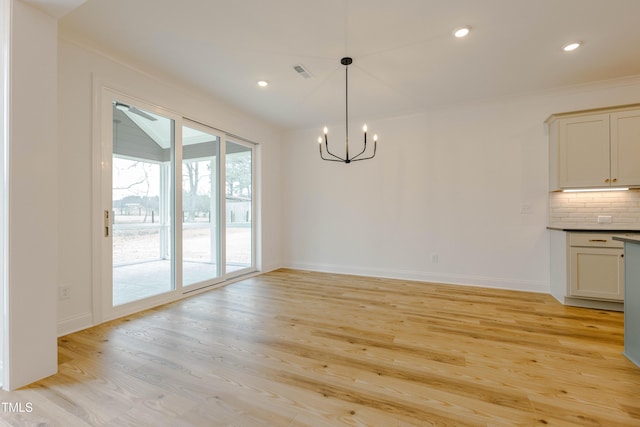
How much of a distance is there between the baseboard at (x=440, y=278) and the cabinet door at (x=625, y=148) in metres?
1.56

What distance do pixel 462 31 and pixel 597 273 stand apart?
3039mm

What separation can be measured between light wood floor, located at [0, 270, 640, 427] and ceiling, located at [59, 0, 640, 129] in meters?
2.73

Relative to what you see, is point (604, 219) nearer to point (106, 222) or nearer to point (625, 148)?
point (625, 148)

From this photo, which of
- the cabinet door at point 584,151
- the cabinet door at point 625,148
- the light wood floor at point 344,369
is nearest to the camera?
the light wood floor at point 344,369

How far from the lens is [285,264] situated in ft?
18.5

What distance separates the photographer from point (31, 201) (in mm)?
1790

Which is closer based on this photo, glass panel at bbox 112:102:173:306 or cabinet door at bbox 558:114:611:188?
glass panel at bbox 112:102:173:306

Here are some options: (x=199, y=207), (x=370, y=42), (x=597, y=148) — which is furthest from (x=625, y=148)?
(x=199, y=207)

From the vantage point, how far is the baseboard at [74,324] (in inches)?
97.0

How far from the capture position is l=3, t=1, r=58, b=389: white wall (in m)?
1.71

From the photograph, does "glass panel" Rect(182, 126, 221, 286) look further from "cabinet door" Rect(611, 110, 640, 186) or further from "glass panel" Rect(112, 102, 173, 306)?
"cabinet door" Rect(611, 110, 640, 186)

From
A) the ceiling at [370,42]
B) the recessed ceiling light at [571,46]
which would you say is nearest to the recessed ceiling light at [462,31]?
the ceiling at [370,42]

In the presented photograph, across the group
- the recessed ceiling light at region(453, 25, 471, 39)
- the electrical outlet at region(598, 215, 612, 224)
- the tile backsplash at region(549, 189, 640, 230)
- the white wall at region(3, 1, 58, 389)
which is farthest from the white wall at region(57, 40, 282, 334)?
the electrical outlet at region(598, 215, 612, 224)

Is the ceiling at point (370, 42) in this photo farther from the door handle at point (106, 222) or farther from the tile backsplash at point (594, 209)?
the door handle at point (106, 222)
